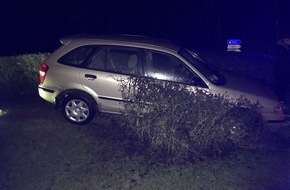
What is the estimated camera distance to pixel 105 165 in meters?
5.05

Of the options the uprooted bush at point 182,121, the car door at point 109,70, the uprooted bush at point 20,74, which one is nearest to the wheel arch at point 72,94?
the car door at point 109,70

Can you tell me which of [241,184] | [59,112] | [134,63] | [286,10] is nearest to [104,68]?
[134,63]

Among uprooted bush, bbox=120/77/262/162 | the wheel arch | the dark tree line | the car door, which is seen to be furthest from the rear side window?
the dark tree line

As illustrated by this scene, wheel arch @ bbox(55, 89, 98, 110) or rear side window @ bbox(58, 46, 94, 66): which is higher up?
rear side window @ bbox(58, 46, 94, 66)

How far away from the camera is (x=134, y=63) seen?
6.04 meters

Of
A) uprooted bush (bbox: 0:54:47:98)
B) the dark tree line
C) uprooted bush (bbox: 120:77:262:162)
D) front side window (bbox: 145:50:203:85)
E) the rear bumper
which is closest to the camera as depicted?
uprooted bush (bbox: 120:77:262:162)

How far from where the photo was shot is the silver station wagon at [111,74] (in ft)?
19.6

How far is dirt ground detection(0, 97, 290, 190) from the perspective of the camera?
4.71 meters

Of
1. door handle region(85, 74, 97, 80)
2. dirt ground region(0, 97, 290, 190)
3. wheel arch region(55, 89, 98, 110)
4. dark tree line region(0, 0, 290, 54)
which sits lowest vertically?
dirt ground region(0, 97, 290, 190)

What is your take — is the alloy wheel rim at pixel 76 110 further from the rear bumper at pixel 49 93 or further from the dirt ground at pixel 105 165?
the rear bumper at pixel 49 93

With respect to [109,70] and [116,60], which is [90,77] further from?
[116,60]

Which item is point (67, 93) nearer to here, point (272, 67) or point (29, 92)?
point (29, 92)

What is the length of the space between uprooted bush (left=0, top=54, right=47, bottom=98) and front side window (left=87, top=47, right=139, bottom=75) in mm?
1957

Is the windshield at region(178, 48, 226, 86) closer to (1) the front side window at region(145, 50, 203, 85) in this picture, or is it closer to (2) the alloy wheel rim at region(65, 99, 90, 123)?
(1) the front side window at region(145, 50, 203, 85)
